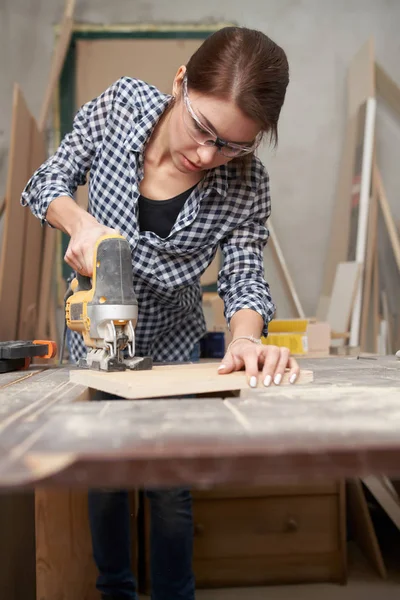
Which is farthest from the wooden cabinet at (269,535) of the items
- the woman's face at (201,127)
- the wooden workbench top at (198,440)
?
the wooden workbench top at (198,440)

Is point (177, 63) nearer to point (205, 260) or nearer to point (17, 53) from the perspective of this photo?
point (17, 53)

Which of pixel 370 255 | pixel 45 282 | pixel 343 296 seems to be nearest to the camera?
pixel 45 282

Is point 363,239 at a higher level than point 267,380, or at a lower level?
higher

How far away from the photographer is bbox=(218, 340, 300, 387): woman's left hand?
125 centimetres

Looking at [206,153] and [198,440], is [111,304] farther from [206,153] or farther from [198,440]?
[198,440]

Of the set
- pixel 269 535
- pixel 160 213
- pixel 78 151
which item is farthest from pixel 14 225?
pixel 269 535

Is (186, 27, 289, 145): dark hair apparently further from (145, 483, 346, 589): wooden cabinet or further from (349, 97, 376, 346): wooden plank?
(349, 97, 376, 346): wooden plank

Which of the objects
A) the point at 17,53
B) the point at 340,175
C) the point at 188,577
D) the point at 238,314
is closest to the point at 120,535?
the point at 188,577

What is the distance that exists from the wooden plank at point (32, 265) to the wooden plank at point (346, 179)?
182 cm

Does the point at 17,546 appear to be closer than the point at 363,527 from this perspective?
Yes

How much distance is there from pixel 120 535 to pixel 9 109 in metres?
3.07

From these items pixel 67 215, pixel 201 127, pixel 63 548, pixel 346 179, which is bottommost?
pixel 63 548

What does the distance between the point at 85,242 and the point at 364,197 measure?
2649mm

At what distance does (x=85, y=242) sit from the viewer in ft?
4.55
